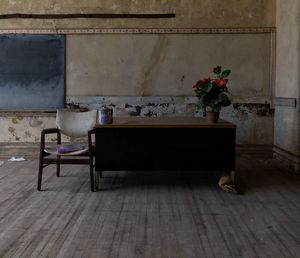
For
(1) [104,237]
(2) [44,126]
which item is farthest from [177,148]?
(2) [44,126]

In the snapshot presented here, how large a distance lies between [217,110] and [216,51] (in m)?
2.14

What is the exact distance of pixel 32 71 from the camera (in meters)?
6.48

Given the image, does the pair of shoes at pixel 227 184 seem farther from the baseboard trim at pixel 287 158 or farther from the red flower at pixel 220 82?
the baseboard trim at pixel 287 158

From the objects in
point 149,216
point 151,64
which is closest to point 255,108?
point 151,64

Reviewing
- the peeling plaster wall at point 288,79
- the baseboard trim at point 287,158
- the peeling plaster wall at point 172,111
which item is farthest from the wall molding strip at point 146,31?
the baseboard trim at point 287,158

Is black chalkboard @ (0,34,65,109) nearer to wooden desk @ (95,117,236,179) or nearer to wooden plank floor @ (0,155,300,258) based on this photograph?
wooden plank floor @ (0,155,300,258)

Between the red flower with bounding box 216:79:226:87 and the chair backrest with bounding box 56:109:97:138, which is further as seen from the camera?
the chair backrest with bounding box 56:109:97:138

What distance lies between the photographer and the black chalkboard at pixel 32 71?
21.1 feet

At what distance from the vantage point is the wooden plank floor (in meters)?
2.89

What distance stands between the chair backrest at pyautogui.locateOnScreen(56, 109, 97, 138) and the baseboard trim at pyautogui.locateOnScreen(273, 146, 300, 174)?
2746 millimetres

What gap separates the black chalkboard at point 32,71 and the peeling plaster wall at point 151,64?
15 cm

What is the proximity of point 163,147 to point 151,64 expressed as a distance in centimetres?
227

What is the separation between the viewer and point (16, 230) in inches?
127

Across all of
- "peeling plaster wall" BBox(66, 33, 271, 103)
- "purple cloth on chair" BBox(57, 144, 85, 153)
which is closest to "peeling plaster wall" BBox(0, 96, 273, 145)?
"peeling plaster wall" BBox(66, 33, 271, 103)
